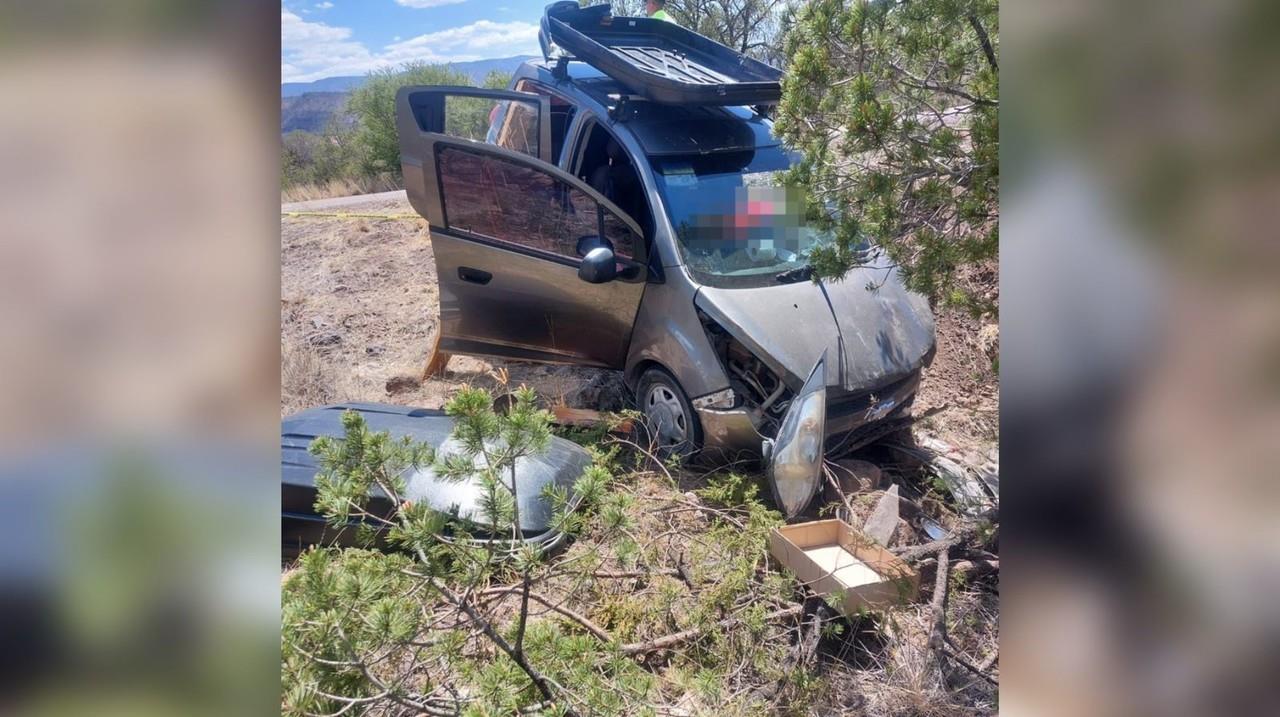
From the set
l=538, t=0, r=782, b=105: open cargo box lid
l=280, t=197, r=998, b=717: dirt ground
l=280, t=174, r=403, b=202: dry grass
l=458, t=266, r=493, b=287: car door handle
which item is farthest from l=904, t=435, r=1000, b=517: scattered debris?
l=280, t=174, r=403, b=202: dry grass

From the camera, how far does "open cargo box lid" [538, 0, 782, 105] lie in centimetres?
422

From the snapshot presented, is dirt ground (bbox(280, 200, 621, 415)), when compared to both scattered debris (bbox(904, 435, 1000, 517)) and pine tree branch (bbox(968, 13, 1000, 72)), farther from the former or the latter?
pine tree branch (bbox(968, 13, 1000, 72))

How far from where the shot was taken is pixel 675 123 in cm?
466

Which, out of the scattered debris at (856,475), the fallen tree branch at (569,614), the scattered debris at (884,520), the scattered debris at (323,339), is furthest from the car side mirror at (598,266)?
the scattered debris at (323,339)

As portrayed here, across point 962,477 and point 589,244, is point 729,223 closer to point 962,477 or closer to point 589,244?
point 589,244

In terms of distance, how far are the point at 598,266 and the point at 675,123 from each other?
3.89ft

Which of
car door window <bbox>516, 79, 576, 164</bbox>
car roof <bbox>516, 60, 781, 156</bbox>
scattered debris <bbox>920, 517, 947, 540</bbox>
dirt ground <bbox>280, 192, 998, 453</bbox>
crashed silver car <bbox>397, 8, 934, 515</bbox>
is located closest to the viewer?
scattered debris <bbox>920, 517, 947, 540</bbox>

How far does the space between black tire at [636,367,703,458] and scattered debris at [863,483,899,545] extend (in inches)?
37.2
